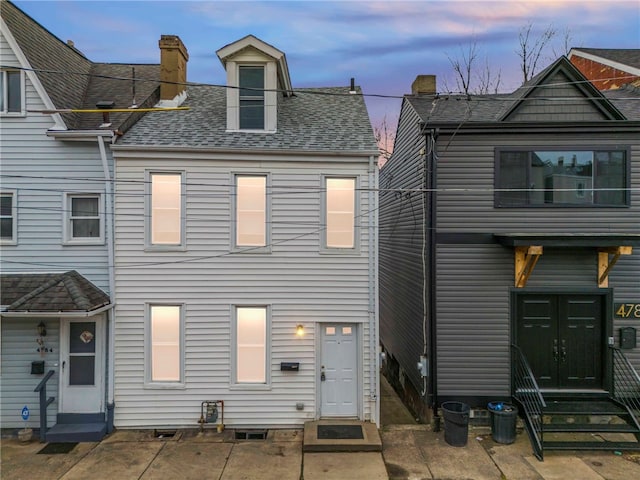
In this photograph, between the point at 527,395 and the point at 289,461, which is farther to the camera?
the point at 527,395

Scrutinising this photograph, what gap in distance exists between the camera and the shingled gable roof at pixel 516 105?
879 cm

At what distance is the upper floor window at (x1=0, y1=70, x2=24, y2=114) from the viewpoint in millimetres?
8461

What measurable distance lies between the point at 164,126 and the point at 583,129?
9735 mm

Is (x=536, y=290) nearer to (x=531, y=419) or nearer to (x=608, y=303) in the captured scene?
(x=608, y=303)

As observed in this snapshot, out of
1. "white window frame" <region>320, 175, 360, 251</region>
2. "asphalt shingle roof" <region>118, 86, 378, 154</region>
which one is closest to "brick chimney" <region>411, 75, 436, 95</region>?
"asphalt shingle roof" <region>118, 86, 378, 154</region>

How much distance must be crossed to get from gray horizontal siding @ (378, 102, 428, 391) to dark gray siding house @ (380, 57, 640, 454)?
728 mm

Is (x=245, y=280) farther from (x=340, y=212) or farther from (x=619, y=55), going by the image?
(x=619, y=55)

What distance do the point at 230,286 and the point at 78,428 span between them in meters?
4.28

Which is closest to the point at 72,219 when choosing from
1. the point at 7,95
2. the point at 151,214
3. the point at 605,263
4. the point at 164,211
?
the point at 151,214

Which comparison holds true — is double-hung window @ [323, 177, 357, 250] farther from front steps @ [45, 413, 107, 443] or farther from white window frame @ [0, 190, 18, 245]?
white window frame @ [0, 190, 18, 245]

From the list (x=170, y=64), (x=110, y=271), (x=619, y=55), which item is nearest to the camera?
(x=110, y=271)

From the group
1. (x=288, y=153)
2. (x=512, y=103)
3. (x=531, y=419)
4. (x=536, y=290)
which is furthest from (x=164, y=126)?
(x=531, y=419)

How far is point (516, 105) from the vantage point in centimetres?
890

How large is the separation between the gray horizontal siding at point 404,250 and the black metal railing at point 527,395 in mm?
2082
